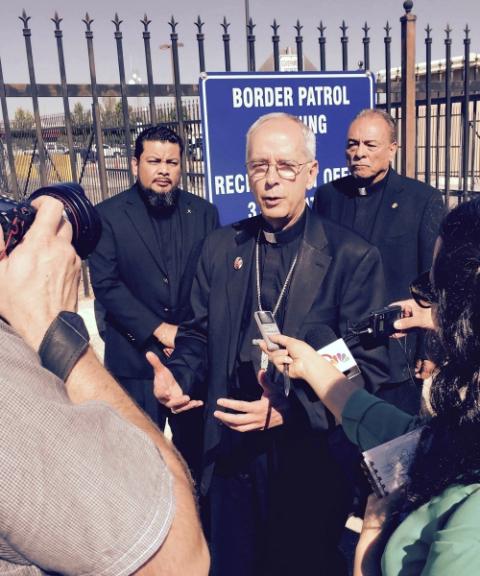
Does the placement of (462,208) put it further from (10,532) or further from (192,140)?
(192,140)

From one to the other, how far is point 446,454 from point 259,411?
3.53ft

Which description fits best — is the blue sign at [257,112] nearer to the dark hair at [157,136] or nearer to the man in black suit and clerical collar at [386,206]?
the man in black suit and clerical collar at [386,206]

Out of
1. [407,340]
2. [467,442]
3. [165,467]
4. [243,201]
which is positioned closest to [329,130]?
[243,201]

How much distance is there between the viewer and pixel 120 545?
0.88 meters

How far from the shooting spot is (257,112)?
386 centimetres

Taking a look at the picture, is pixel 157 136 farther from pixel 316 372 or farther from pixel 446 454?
pixel 446 454

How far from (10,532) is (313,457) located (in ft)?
6.07

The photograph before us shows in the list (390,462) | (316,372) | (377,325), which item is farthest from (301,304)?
(390,462)

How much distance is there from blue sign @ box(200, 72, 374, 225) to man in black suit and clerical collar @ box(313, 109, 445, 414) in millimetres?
220

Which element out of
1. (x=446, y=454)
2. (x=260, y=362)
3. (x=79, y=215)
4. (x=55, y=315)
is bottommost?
(x=260, y=362)

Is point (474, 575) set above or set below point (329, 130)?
below

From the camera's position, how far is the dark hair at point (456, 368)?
47.3 inches

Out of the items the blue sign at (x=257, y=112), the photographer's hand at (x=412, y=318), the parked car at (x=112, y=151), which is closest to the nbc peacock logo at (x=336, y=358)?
the photographer's hand at (x=412, y=318)

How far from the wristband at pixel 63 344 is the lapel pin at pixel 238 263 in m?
1.62
